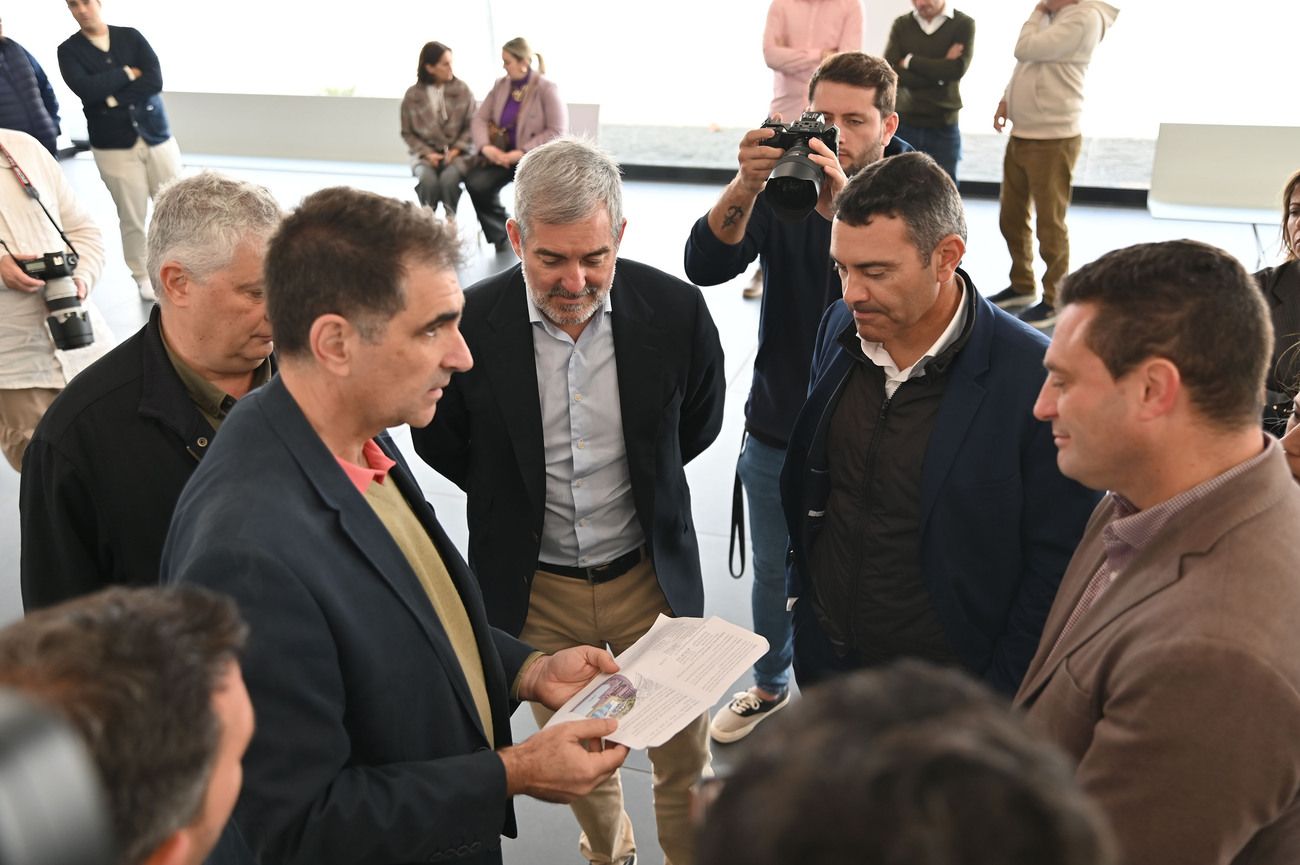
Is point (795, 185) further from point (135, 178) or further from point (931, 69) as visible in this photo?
point (135, 178)

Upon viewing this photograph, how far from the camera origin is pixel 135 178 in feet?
21.2

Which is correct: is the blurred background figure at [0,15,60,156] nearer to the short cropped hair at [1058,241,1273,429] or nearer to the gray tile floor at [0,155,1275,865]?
the gray tile floor at [0,155,1275,865]

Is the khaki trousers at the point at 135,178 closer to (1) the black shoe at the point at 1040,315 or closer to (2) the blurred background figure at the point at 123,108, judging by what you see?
(2) the blurred background figure at the point at 123,108

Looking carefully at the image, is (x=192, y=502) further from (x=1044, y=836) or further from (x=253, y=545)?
(x=1044, y=836)

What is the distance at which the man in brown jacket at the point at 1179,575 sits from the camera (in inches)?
46.3

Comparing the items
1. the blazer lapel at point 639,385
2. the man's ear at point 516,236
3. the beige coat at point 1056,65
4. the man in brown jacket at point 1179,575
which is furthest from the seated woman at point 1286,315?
the beige coat at point 1056,65

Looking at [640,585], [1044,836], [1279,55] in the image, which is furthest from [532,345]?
[1279,55]

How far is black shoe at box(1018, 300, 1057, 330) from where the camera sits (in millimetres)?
5641

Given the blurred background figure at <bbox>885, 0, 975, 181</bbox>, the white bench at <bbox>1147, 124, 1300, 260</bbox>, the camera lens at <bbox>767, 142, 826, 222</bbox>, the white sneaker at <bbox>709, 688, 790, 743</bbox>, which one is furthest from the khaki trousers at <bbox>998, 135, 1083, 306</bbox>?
the camera lens at <bbox>767, 142, 826, 222</bbox>

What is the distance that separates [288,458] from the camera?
1.45m

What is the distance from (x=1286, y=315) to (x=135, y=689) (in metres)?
2.82

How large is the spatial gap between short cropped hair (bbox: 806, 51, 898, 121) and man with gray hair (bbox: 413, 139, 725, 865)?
1.05 meters

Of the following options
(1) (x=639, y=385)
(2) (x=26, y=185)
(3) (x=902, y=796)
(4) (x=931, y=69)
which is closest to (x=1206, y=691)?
(3) (x=902, y=796)

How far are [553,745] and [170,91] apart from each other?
11.0 metres
